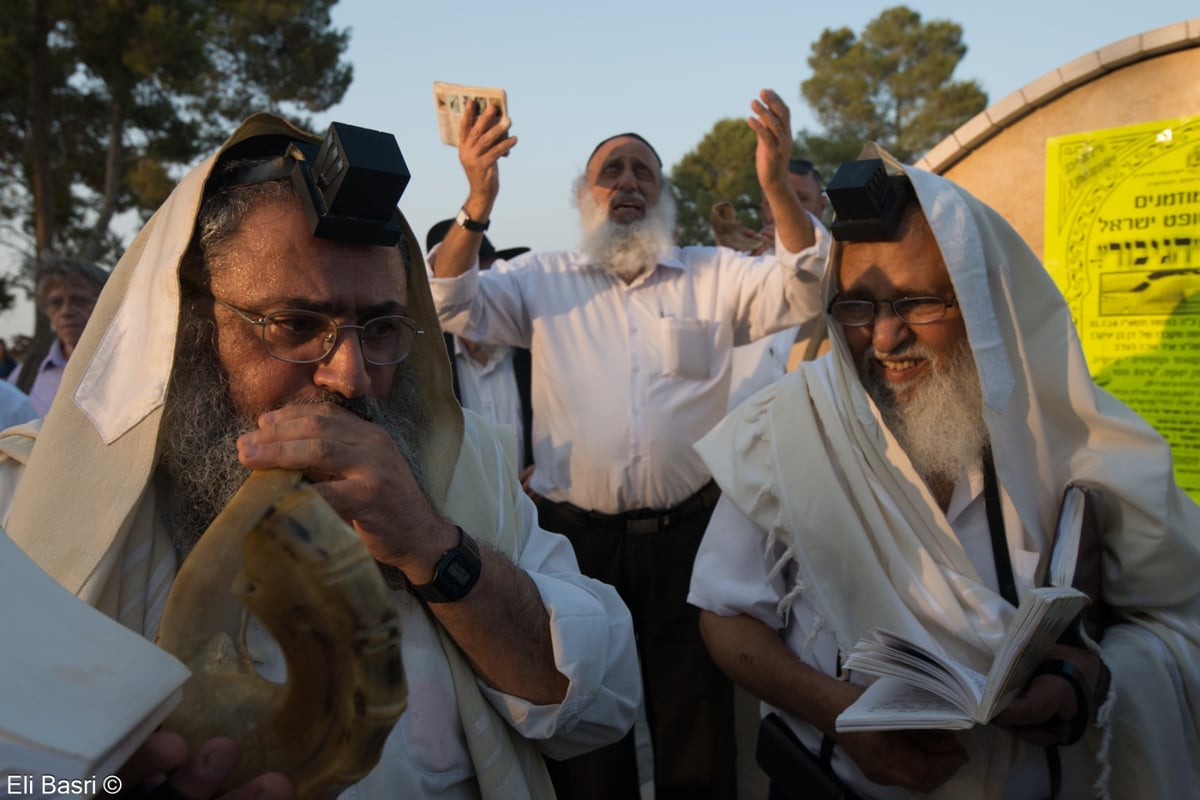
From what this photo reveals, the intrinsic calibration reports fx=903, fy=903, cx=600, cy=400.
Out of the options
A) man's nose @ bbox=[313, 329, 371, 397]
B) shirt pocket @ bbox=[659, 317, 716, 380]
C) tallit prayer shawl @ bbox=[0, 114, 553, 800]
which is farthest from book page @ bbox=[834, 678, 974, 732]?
shirt pocket @ bbox=[659, 317, 716, 380]

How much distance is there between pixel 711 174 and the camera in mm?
39438

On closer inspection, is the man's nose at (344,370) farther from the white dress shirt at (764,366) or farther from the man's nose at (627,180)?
A: the white dress shirt at (764,366)

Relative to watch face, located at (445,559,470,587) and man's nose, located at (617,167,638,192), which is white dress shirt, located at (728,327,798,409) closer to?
man's nose, located at (617,167,638,192)

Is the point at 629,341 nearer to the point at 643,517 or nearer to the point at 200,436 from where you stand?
the point at 643,517

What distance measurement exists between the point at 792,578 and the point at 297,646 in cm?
171

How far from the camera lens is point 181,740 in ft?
3.86

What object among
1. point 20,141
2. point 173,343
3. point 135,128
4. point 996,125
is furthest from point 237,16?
point 173,343

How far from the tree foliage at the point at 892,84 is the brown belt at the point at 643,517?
121ft

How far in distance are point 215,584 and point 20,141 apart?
25456 mm

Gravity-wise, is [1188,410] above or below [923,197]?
below

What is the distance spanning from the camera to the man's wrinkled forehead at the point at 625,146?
561 cm

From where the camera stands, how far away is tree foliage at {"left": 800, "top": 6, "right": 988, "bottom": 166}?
40.3m

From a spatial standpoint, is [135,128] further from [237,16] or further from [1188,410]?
[1188,410]

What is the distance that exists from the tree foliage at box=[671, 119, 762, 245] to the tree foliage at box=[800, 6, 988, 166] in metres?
3.18
